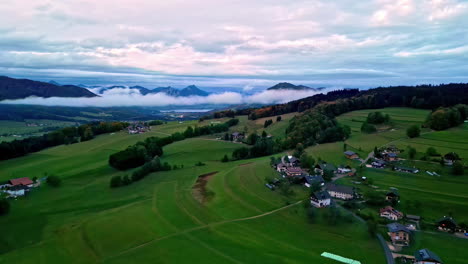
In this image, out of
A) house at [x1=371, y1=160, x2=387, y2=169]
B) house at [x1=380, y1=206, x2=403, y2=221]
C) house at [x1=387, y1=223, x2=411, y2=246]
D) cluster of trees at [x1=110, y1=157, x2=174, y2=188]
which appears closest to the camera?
house at [x1=387, y1=223, x2=411, y2=246]

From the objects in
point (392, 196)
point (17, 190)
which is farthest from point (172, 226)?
point (17, 190)

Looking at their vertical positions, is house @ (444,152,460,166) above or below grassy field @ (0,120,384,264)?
above

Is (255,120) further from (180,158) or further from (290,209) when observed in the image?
(290,209)

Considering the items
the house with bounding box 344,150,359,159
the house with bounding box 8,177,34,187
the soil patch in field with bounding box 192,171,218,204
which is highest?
the house with bounding box 344,150,359,159

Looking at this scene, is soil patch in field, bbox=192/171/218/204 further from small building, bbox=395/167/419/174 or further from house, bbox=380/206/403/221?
small building, bbox=395/167/419/174

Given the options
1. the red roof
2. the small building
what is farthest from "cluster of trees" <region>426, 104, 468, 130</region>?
the red roof

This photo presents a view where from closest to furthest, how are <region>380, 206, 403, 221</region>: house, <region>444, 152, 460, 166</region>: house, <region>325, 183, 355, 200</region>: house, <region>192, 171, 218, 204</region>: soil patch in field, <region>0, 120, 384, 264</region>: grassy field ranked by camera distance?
1. <region>0, 120, 384, 264</region>: grassy field
2. <region>380, 206, 403, 221</region>: house
3. <region>325, 183, 355, 200</region>: house
4. <region>192, 171, 218, 204</region>: soil patch in field
5. <region>444, 152, 460, 166</region>: house

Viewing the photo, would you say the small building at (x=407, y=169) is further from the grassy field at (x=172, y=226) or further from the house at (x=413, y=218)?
the grassy field at (x=172, y=226)
